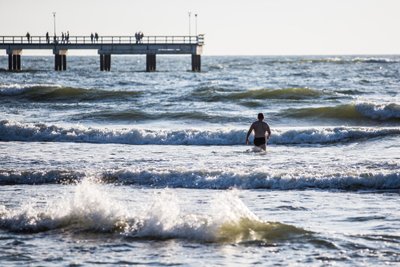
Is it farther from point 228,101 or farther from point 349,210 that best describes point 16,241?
point 228,101

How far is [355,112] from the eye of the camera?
3144 centimetres

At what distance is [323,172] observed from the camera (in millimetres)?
15734

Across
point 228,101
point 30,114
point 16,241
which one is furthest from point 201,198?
point 228,101

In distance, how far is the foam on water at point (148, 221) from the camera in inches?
416

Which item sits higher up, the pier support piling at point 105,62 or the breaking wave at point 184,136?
the pier support piling at point 105,62

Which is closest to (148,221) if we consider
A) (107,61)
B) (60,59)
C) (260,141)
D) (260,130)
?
(260,130)

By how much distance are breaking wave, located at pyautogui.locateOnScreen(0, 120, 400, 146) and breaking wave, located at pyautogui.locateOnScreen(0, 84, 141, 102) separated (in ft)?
51.2

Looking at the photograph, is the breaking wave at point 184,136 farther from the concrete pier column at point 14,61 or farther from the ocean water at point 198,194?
the concrete pier column at point 14,61

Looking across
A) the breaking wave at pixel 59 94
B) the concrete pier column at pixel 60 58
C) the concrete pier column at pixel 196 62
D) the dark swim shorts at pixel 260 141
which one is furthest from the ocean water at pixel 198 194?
the concrete pier column at pixel 60 58

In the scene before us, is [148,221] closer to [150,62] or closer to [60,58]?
[150,62]

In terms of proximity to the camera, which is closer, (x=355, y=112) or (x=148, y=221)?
(x=148, y=221)

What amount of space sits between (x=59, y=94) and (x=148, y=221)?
32.0 meters

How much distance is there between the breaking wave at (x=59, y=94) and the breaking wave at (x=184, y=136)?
15.6 m

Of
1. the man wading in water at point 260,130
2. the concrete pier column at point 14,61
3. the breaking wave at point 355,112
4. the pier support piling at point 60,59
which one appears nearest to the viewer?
the man wading in water at point 260,130
